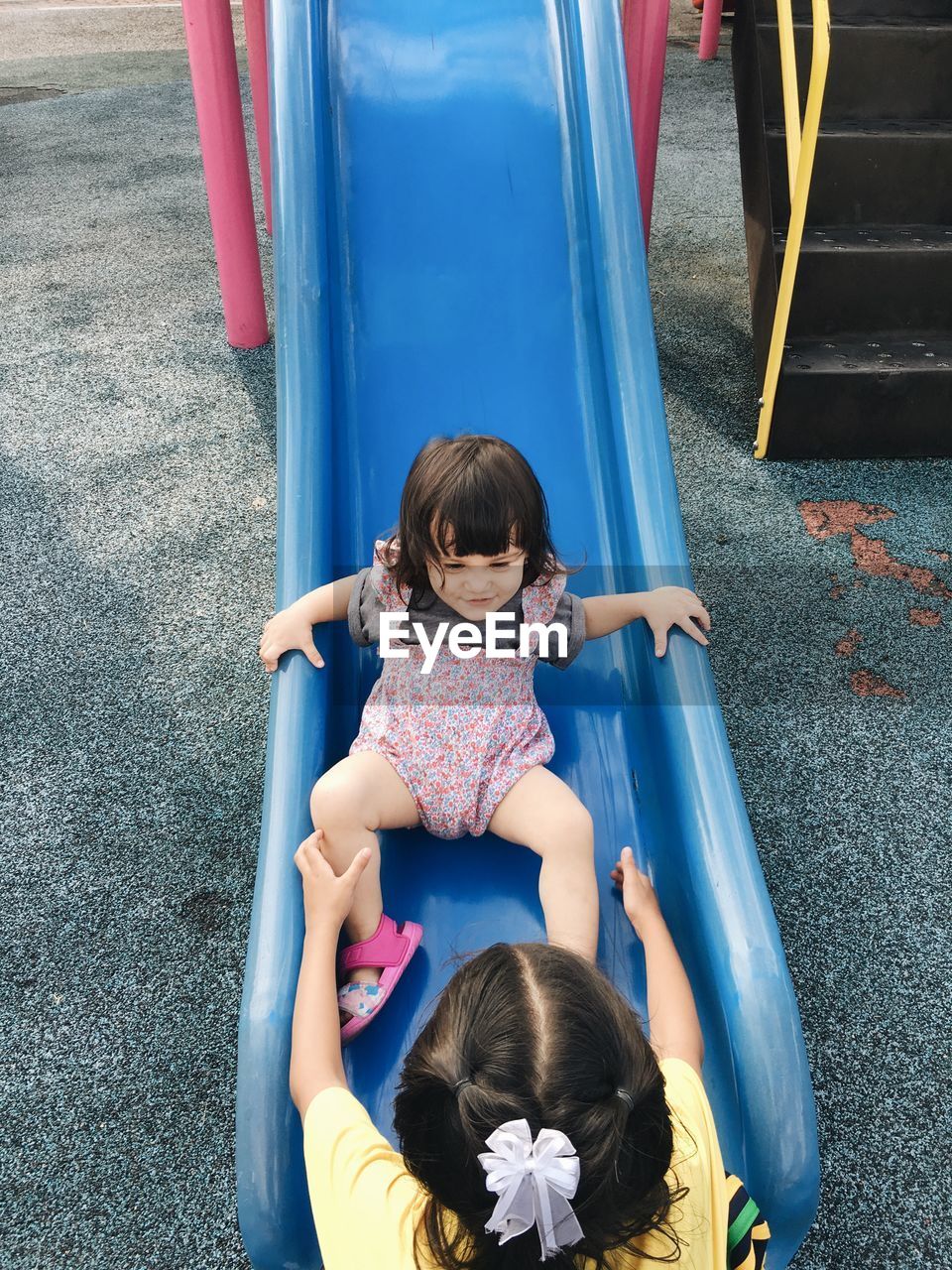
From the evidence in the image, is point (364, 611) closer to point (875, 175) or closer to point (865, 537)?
point (865, 537)

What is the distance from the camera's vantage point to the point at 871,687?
2332mm

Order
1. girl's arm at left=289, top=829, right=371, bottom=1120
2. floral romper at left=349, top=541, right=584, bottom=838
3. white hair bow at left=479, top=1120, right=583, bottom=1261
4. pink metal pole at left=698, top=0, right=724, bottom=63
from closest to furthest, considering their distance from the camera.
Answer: white hair bow at left=479, top=1120, right=583, bottom=1261 → girl's arm at left=289, top=829, right=371, bottom=1120 → floral romper at left=349, top=541, right=584, bottom=838 → pink metal pole at left=698, top=0, right=724, bottom=63

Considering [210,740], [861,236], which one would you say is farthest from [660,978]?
Result: [861,236]

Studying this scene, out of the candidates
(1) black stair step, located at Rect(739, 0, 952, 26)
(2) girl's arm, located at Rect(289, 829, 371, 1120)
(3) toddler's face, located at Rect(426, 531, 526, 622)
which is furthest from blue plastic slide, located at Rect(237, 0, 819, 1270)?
(1) black stair step, located at Rect(739, 0, 952, 26)

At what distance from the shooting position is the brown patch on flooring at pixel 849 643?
2424 mm

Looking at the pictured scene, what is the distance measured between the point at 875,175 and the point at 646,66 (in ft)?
2.55

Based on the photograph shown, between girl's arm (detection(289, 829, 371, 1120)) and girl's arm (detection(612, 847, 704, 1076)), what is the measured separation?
0.40 m

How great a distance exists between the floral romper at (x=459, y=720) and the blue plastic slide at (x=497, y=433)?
90mm

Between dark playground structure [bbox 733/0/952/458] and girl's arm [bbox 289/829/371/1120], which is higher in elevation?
dark playground structure [bbox 733/0/952/458]

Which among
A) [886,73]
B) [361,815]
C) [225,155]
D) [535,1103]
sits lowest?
[361,815]

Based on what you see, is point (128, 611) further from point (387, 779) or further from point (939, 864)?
point (939, 864)

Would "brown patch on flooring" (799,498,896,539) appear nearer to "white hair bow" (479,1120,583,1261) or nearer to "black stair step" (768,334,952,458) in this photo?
"black stair step" (768,334,952,458)

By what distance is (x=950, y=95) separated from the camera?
326 centimetres

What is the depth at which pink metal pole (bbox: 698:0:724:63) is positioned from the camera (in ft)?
20.5
